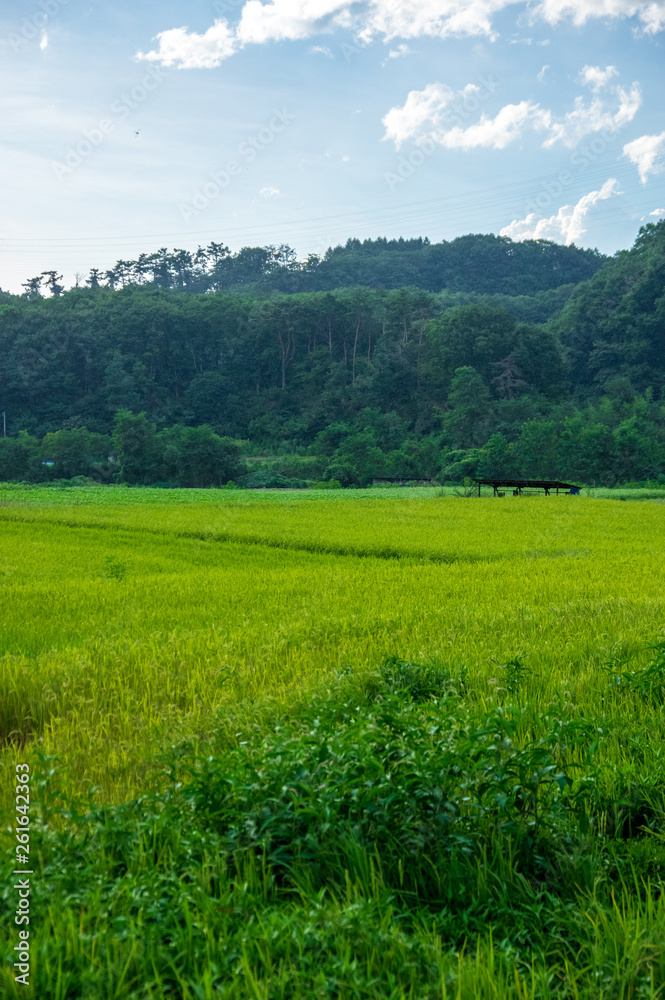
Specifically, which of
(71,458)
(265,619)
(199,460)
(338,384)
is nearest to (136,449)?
(199,460)

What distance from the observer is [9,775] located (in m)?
3.66

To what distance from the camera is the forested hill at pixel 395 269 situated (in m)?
86.8

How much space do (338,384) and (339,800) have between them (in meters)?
61.3

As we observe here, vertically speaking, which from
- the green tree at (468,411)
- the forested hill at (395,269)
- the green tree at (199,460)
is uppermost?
the forested hill at (395,269)

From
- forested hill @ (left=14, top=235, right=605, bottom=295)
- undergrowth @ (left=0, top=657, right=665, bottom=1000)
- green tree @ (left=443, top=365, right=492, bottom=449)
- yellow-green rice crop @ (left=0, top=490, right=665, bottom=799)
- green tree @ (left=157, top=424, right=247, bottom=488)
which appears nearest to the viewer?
undergrowth @ (left=0, top=657, right=665, bottom=1000)

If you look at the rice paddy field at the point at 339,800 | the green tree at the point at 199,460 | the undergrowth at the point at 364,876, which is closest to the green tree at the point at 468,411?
the green tree at the point at 199,460

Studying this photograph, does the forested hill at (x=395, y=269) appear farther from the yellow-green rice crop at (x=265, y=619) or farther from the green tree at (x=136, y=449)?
the yellow-green rice crop at (x=265, y=619)

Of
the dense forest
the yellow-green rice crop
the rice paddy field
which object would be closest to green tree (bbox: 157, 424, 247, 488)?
the dense forest

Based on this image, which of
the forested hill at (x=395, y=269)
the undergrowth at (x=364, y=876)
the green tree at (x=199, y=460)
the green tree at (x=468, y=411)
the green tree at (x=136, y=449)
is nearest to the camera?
the undergrowth at (x=364, y=876)

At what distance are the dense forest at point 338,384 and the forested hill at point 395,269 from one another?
14647 mm

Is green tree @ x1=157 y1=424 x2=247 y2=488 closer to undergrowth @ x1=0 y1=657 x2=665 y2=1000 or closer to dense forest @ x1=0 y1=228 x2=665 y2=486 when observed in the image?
dense forest @ x1=0 y1=228 x2=665 y2=486

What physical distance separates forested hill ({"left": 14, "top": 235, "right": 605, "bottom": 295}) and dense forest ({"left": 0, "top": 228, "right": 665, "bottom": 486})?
14647mm

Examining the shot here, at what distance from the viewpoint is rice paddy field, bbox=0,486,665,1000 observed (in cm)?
213

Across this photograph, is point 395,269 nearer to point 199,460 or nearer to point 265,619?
point 199,460
